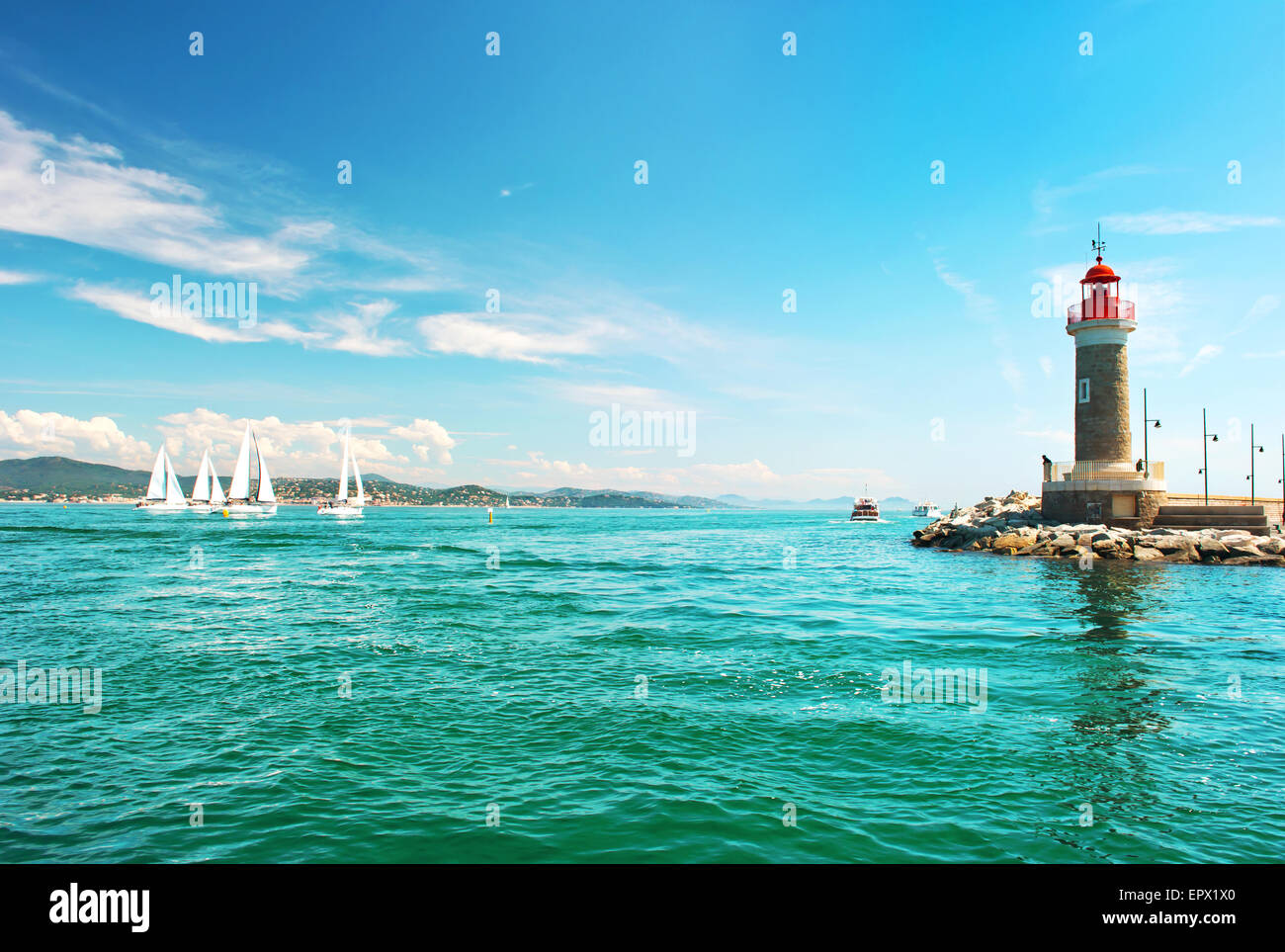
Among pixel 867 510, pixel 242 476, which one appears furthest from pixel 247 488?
pixel 867 510

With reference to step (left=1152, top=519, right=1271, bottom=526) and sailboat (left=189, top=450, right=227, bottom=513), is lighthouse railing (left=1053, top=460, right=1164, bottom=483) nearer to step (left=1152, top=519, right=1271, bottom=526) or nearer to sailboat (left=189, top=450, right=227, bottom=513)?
step (left=1152, top=519, right=1271, bottom=526)

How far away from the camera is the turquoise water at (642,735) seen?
7.91 m

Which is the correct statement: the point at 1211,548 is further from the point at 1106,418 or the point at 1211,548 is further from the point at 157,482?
the point at 157,482

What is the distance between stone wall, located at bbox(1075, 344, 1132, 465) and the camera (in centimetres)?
4197

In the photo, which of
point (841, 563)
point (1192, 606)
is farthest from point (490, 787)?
point (841, 563)

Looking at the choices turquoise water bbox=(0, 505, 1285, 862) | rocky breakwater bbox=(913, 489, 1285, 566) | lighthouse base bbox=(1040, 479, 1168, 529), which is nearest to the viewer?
turquoise water bbox=(0, 505, 1285, 862)

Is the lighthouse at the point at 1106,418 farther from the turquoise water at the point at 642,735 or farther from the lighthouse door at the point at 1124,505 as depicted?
the turquoise water at the point at 642,735

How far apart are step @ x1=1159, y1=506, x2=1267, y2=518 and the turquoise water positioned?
2295 cm

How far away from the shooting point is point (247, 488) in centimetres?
11856

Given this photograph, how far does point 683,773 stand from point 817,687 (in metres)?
5.43

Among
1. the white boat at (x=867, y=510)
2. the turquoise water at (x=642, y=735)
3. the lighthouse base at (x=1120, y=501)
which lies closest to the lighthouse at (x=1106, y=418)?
the lighthouse base at (x=1120, y=501)

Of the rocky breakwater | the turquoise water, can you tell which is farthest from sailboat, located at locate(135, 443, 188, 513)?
the rocky breakwater

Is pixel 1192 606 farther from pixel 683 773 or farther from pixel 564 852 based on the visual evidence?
pixel 564 852

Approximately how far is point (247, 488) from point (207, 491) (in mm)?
14568
